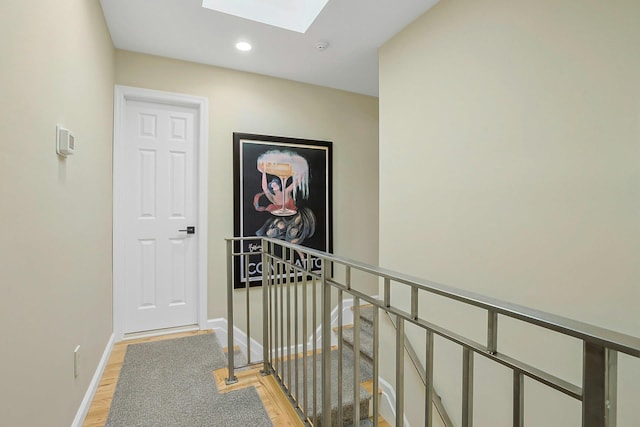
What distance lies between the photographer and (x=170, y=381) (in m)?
2.04

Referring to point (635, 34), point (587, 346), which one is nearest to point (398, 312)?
point (587, 346)

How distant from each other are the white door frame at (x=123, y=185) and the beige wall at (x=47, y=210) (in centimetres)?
61

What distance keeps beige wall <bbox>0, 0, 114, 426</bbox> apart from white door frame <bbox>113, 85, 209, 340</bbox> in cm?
61

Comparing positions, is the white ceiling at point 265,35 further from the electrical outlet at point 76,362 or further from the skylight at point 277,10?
the electrical outlet at point 76,362

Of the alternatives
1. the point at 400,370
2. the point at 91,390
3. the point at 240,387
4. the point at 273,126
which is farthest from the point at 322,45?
the point at 91,390

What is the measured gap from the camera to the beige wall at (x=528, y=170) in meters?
1.24

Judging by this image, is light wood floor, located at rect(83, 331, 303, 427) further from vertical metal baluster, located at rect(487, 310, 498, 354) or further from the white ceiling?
the white ceiling

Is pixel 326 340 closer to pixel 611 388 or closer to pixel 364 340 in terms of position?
pixel 611 388

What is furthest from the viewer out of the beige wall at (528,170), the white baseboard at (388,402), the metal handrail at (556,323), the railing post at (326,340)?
the white baseboard at (388,402)

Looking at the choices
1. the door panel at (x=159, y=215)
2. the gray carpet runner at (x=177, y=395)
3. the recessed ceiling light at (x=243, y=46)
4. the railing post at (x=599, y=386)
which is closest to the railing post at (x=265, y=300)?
the gray carpet runner at (x=177, y=395)

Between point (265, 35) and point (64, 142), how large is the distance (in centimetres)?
159

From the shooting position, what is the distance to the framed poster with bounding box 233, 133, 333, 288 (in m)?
3.01

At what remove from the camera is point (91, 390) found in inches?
71.8

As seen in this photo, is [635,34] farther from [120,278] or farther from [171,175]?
[120,278]
